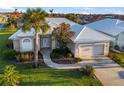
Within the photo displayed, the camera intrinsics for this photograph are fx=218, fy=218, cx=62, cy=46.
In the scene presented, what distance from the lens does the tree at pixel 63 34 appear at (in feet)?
36.8

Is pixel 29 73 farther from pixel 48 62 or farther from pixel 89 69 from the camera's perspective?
pixel 89 69

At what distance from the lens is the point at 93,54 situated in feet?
34.2

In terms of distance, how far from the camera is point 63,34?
37.0 ft

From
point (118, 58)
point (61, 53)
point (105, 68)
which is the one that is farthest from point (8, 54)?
point (118, 58)

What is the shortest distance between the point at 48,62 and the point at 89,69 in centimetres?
205

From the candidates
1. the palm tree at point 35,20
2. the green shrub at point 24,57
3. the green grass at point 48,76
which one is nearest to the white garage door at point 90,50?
the green grass at point 48,76

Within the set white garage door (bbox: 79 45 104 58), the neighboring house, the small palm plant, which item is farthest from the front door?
the small palm plant

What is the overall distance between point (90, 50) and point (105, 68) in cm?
190

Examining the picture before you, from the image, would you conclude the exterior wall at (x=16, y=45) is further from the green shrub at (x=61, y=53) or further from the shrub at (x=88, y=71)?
the shrub at (x=88, y=71)

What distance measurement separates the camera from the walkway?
816cm

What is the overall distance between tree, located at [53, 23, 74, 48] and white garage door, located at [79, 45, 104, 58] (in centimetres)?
89

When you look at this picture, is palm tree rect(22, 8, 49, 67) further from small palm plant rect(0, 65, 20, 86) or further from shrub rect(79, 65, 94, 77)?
shrub rect(79, 65, 94, 77)

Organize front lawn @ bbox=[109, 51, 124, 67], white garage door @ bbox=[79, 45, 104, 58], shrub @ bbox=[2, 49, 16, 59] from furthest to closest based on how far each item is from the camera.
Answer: white garage door @ bbox=[79, 45, 104, 58]
shrub @ bbox=[2, 49, 16, 59]
front lawn @ bbox=[109, 51, 124, 67]

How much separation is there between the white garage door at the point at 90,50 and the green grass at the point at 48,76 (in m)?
1.77
